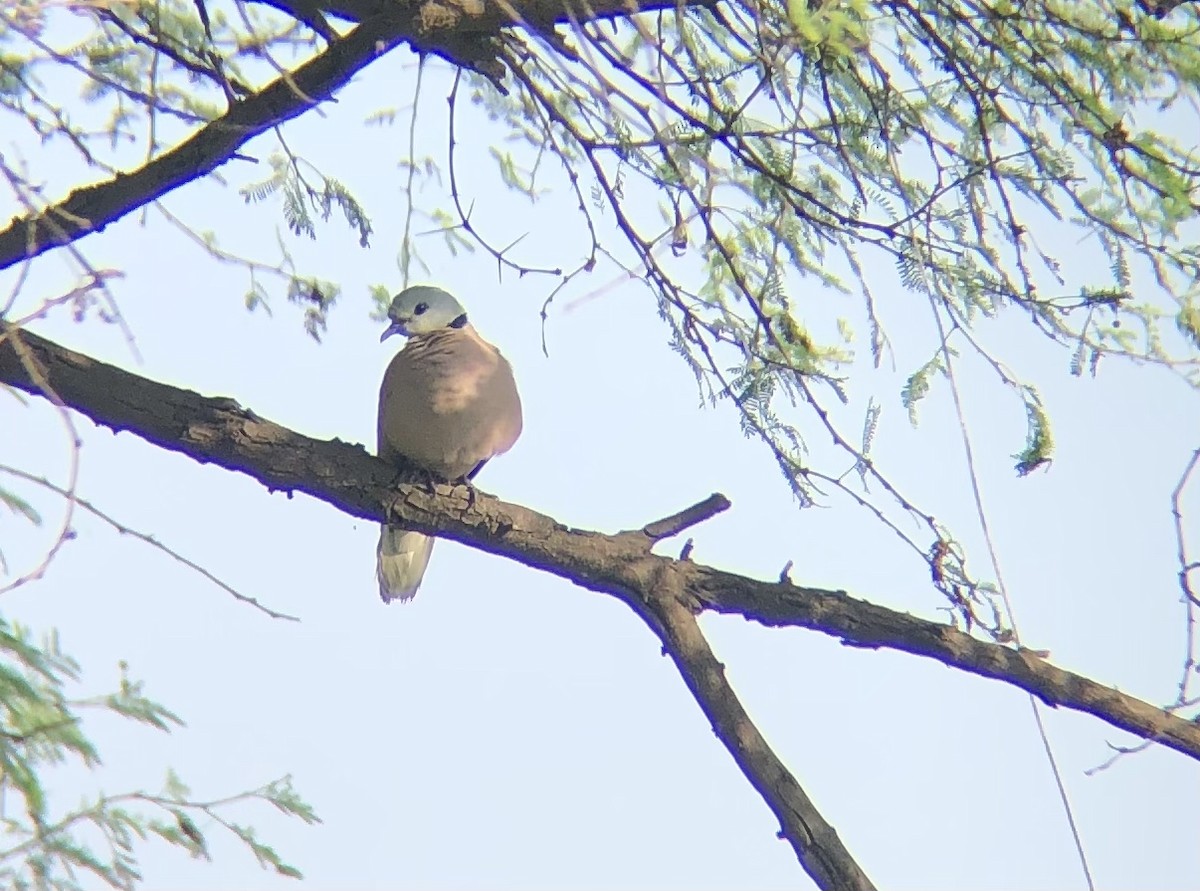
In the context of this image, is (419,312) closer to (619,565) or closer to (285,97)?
(285,97)

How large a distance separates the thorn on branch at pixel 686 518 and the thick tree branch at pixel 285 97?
102 centimetres

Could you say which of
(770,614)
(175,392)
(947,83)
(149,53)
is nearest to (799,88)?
(947,83)

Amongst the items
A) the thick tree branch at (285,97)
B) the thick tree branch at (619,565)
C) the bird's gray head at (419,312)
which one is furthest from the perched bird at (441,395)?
→ the thick tree branch at (285,97)

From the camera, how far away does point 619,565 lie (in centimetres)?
302

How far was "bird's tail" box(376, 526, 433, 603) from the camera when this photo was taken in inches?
175

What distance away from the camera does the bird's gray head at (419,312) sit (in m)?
4.12

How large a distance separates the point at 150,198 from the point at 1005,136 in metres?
1.97

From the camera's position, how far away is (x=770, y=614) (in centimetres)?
298

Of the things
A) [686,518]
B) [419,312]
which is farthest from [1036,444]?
[419,312]

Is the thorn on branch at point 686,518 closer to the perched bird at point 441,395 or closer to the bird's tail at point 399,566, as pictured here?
the perched bird at point 441,395

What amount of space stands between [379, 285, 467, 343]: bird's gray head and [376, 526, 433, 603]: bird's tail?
668mm

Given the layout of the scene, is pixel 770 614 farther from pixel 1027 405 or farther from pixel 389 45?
pixel 389 45

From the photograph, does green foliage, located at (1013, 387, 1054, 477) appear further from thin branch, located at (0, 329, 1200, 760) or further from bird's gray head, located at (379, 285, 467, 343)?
bird's gray head, located at (379, 285, 467, 343)

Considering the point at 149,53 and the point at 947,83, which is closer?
the point at 947,83
